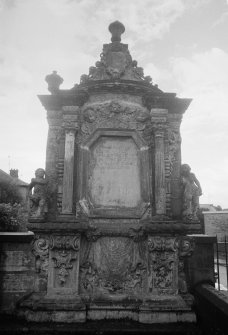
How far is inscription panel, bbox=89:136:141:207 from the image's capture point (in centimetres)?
634

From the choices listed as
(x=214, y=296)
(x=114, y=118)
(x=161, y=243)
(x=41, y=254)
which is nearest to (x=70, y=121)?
(x=114, y=118)

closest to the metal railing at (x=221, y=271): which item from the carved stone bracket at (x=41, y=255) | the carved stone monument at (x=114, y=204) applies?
the carved stone monument at (x=114, y=204)

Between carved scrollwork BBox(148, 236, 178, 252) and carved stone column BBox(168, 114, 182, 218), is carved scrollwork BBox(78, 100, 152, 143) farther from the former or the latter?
carved scrollwork BBox(148, 236, 178, 252)

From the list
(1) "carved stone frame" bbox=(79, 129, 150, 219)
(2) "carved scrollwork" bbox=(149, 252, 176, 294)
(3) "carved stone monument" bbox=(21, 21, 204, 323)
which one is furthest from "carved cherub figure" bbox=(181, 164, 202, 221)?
(2) "carved scrollwork" bbox=(149, 252, 176, 294)

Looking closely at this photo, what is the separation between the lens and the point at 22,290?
20.2ft

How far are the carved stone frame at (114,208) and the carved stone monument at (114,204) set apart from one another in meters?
0.02

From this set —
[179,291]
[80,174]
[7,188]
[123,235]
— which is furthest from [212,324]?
[7,188]

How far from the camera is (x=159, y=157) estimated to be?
21.0ft

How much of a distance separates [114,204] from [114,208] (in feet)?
0.27

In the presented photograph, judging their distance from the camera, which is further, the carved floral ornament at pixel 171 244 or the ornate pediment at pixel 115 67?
the ornate pediment at pixel 115 67

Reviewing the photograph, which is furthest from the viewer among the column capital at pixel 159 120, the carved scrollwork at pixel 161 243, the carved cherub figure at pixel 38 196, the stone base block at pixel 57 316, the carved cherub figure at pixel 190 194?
the column capital at pixel 159 120

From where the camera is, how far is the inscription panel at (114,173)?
634 cm

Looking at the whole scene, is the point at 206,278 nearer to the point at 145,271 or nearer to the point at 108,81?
the point at 145,271

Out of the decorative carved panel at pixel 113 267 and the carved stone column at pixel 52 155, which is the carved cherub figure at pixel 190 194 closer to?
the decorative carved panel at pixel 113 267
